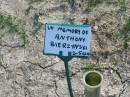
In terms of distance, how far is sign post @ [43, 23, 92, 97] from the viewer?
90.0 inches

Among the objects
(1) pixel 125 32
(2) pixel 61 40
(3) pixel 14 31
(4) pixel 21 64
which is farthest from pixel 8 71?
(1) pixel 125 32

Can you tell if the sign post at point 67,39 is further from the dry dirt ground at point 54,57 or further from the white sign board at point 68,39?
the dry dirt ground at point 54,57

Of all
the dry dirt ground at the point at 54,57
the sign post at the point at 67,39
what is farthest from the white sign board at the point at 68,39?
the dry dirt ground at the point at 54,57

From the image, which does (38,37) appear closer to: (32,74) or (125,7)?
(32,74)

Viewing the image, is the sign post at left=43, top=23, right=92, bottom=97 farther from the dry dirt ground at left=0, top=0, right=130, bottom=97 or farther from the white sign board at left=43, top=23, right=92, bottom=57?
the dry dirt ground at left=0, top=0, right=130, bottom=97

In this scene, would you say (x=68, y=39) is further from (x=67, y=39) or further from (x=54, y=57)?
(x=54, y=57)

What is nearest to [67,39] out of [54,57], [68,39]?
[68,39]

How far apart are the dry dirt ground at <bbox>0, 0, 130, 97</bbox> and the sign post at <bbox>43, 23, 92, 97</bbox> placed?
481 mm

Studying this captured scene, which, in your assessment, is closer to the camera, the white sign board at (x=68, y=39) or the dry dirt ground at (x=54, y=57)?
the white sign board at (x=68, y=39)

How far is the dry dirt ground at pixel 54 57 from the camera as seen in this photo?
2734 millimetres

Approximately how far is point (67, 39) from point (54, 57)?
59 cm

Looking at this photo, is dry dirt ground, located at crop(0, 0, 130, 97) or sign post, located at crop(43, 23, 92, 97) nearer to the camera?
sign post, located at crop(43, 23, 92, 97)

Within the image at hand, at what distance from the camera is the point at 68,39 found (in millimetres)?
2297

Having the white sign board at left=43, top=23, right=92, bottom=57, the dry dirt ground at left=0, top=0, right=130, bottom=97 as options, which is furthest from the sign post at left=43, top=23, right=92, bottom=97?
the dry dirt ground at left=0, top=0, right=130, bottom=97
